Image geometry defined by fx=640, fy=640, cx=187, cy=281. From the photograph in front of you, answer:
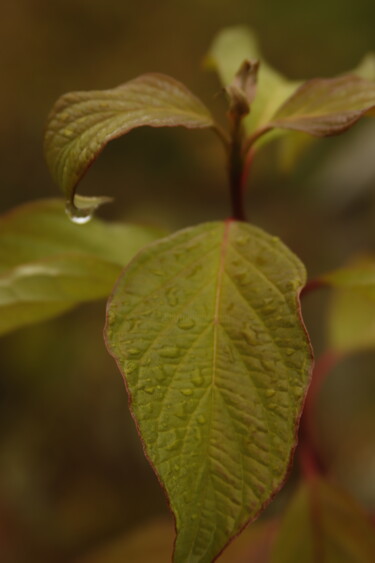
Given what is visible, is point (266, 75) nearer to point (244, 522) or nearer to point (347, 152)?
point (244, 522)

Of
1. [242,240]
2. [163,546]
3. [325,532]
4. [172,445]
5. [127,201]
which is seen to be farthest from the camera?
[127,201]

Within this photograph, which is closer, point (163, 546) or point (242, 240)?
point (242, 240)

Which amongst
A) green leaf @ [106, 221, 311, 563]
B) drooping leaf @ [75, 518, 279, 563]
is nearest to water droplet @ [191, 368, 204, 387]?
green leaf @ [106, 221, 311, 563]

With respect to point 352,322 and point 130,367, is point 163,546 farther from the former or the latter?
point 130,367

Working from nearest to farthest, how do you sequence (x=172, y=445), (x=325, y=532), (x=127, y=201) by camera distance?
1. (x=172, y=445)
2. (x=325, y=532)
3. (x=127, y=201)

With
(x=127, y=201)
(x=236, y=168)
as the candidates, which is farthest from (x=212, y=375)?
(x=127, y=201)

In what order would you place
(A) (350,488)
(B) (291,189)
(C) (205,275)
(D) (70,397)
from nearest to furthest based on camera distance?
1. (C) (205,275)
2. (A) (350,488)
3. (D) (70,397)
4. (B) (291,189)

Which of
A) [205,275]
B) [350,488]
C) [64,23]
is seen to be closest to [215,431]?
[205,275]
